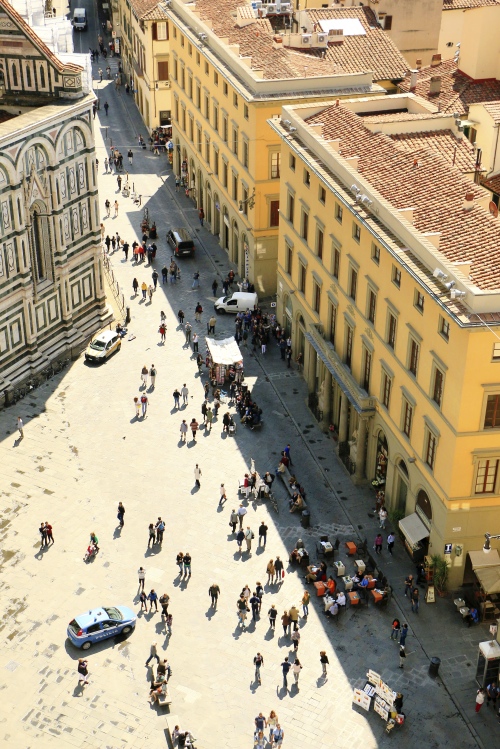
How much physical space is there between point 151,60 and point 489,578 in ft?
246

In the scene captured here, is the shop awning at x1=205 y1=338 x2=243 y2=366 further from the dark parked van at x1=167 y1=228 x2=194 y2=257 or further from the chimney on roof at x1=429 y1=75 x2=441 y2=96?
the chimney on roof at x1=429 y1=75 x2=441 y2=96

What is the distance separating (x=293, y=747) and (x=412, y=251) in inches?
910

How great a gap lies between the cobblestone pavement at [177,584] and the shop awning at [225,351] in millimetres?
2276

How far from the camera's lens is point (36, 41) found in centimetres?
7206

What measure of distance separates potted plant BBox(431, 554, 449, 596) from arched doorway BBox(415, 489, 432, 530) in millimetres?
1728

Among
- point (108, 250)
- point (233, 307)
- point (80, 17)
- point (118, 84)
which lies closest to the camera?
point (233, 307)

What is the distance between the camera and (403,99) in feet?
238

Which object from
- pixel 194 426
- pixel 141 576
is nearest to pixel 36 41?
pixel 194 426

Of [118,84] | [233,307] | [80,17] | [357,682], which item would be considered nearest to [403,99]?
[233,307]

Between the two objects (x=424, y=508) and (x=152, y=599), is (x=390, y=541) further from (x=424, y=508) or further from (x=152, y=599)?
(x=152, y=599)

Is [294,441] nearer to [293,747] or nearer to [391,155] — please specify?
[391,155]

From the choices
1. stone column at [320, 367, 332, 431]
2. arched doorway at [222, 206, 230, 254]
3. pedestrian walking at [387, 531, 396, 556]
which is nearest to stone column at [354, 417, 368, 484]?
stone column at [320, 367, 332, 431]

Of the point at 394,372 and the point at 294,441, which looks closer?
the point at 394,372

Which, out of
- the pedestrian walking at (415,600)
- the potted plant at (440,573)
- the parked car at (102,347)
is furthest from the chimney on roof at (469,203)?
the parked car at (102,347)
